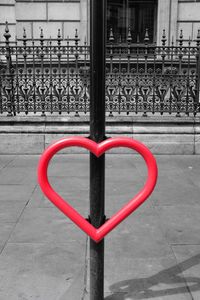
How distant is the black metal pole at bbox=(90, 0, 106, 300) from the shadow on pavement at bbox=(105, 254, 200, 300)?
444 mm

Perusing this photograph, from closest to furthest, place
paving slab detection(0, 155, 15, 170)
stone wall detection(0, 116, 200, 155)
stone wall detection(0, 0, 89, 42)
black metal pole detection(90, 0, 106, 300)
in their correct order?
black metal pole detection(90, 0, 106, 300) < paving slab detection(0, 155, 15, 170) < stone wall detection(0, 116, 200, 155) < stone wall detection(0, 0, 89, 42)

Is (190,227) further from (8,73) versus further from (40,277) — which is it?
(8,73)

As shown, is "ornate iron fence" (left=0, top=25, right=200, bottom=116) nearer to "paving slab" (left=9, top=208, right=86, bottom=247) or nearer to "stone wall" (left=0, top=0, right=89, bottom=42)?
"paving slab" (left=9, top=208, right=86, bottom=247)

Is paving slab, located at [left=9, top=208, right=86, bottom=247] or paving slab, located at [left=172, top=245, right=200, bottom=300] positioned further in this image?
paving slab, located at [left=9, top=208, right=86, bottom=247]

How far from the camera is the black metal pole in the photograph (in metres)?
2.34

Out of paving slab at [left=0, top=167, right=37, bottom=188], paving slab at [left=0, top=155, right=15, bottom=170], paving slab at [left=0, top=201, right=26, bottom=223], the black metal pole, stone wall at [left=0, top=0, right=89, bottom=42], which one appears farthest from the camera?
stone wall at [left=0, top=0, right=89, bottom=42]

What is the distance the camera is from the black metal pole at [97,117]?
234cm

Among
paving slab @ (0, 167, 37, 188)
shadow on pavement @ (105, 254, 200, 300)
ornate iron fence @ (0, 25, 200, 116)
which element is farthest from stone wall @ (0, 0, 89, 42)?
shadow on pavement @ (105, 254, 200, 300)

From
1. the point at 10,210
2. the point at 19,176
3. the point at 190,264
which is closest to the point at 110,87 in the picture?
the point at 19,176

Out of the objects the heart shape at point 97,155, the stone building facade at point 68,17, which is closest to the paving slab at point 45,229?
the heart shape at point 97,155

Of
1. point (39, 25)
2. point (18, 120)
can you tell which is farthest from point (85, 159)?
point (39, 25)

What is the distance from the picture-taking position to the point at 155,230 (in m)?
4.16

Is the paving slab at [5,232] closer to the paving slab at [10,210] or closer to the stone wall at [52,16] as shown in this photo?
the paving slab at [10,210]

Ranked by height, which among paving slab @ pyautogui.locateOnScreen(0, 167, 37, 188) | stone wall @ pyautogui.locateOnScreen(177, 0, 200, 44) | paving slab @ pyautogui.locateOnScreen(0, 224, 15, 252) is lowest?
paving slab @ pyautogui.locateOnScreen(0, 167, 37, 188)
